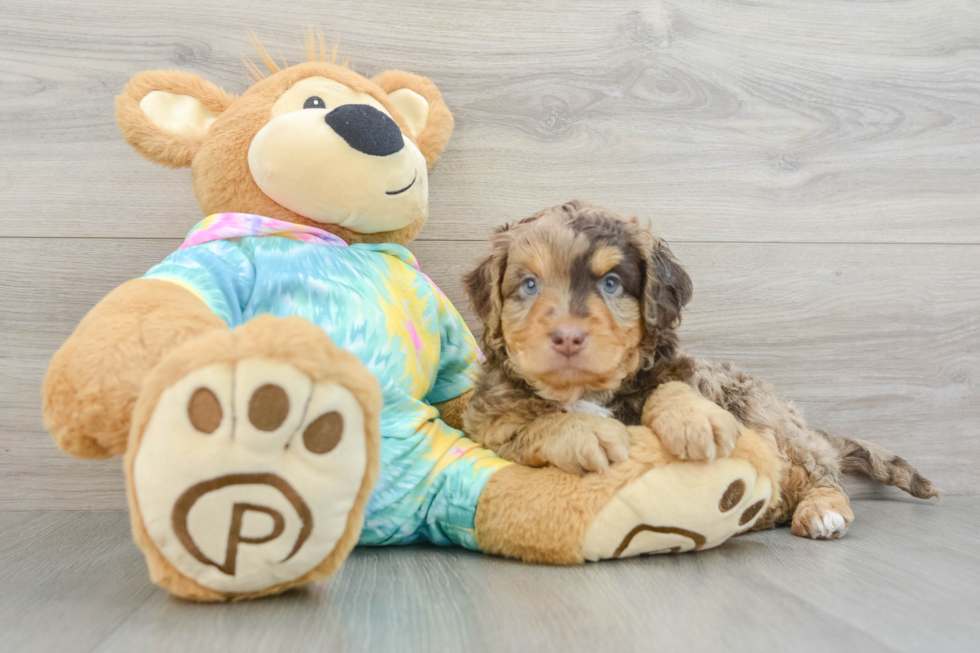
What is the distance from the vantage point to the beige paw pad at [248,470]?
3.12 feet

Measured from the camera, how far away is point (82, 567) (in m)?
1.41

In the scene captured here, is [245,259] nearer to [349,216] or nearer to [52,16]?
[349,216]

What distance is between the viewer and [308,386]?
0.96 metres

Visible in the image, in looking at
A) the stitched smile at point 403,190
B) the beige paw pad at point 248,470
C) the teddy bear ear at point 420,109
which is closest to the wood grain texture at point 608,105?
the teddy bear ear at point 420,109

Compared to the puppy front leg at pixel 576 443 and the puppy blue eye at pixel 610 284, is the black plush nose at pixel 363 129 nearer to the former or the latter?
the puppy blue eye at pixel 610 284

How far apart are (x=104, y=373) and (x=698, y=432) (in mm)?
1034

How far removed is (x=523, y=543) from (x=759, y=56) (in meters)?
1.72

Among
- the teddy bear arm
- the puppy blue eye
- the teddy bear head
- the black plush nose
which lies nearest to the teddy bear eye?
the teddy bear head

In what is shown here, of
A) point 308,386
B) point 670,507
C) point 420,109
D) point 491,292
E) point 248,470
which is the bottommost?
point 670,507

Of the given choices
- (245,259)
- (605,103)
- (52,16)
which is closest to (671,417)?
(245,259)

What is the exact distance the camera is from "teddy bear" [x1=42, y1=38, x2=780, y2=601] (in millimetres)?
969

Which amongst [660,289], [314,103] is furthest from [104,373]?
[660,289]

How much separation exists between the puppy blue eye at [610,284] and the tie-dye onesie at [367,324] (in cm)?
44

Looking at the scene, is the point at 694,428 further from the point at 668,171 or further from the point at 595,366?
the point at 668,171
